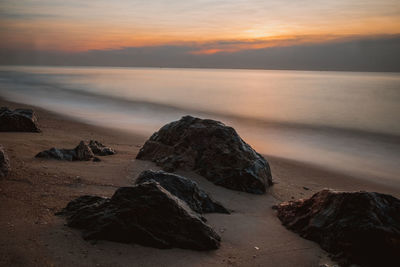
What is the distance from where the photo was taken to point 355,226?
354cm

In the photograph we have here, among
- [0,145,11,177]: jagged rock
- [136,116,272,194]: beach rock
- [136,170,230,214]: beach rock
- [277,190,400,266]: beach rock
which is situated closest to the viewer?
[277,190,400,266]: beach rock

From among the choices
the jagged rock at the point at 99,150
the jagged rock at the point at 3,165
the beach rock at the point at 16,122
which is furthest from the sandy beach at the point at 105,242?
the beach rock at the point at 16,122

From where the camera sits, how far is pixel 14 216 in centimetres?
358

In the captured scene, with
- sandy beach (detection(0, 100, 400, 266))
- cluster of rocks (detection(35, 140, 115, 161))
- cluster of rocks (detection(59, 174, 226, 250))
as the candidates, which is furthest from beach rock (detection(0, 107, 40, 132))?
cluster of rocks (detection(59, 174, 226, 250))

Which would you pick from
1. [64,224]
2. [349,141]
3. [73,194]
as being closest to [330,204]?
[64,224]

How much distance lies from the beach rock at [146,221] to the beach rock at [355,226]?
1225mm

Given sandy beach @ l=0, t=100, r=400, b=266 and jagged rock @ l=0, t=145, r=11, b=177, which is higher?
jagged rock @ l=0, t=145, r=11, b=177

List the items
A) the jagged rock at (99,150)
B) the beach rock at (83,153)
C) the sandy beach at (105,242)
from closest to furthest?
the sandy beach at (105,242) → the beach rock at (83,153) → the jagged rock at (99,150)

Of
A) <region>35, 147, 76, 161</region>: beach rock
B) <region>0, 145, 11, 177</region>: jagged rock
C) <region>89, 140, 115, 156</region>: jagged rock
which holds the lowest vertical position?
<region>89, 140, 115, 156</region>: jagged rock

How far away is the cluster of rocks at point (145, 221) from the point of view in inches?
127

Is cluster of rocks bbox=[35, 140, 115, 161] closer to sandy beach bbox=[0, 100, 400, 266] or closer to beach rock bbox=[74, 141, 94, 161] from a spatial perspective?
beach rock bbox=[74, 141, 94, 161]

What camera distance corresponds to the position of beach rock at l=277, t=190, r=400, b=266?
3368 mm

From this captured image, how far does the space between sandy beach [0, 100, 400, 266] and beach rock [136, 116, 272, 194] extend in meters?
0.20

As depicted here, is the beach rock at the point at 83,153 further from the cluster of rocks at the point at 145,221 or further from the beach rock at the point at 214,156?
the cluster of rocks at the point at 145,221
